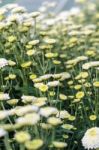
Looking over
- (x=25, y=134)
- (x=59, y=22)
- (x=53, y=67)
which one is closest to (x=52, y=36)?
(x=59, y=22)

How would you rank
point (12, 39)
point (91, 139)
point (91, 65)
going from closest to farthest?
point (91, 139) < point (91, 65) < point (12, 39)

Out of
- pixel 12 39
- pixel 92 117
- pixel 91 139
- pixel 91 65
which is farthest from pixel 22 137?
pixel 12 39

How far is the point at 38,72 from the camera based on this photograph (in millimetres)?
2861

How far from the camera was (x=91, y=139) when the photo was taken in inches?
86.4

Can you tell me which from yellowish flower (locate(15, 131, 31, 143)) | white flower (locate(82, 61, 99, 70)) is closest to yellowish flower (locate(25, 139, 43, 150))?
yellowish flower (locate(15, 131, 31, 143))

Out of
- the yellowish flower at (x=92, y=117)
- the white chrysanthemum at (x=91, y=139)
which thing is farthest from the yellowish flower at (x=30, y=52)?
the white chrysanthemum at (x=91, y=139)

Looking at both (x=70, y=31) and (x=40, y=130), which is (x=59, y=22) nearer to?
(x=70, y=31)

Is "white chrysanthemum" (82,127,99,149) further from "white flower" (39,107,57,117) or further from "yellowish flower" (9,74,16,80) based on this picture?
"yellowish flower" (9,74,16,80)

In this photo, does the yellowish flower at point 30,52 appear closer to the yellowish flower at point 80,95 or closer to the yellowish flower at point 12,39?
the yellowish flower at point 12,39

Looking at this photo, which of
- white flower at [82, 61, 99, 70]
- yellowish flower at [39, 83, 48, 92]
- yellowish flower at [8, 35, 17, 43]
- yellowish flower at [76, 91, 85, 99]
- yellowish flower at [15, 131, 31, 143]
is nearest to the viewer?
yellowish flower at [15, 131, 31, 143]

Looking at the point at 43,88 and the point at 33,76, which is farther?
the point at 33,76

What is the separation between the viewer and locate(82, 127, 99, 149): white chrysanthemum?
218 cm

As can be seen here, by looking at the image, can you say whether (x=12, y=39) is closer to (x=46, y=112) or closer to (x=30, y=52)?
(x=30, y=52)

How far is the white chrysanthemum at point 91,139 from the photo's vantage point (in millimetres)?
2178
